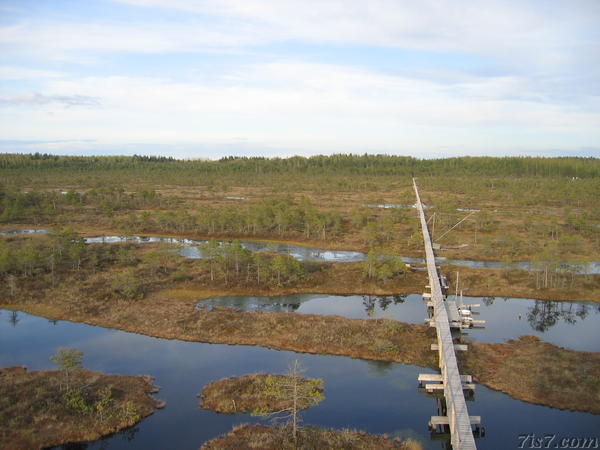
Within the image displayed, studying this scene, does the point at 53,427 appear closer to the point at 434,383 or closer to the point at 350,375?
the point at 350,375

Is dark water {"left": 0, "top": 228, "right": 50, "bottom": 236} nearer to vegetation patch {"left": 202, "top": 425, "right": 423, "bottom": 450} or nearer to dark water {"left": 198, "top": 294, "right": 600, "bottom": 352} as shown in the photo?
dark water {"left": 198, "top": 294, "right": 600, "bottom": 352}

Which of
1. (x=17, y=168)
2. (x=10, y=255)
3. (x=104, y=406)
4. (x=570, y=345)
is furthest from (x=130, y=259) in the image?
(x=17, y=168)

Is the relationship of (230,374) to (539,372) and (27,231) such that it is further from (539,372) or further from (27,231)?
(27,231)

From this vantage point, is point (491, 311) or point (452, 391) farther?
point (491, 311)

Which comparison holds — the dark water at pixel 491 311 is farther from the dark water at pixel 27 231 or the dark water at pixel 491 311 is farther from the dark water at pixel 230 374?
the dark water at pixel 27 231

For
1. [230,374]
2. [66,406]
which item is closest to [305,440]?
[230,374]

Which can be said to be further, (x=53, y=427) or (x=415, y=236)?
(x=415, y=236)

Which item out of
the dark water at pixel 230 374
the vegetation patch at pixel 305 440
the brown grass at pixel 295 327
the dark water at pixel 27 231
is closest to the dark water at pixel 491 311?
the brown grass at pixel 295 327
